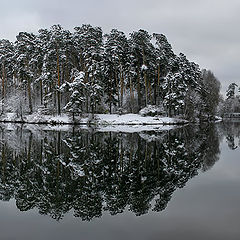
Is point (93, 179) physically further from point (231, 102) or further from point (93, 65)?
point (231, 102)

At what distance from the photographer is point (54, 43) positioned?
37.2 meters

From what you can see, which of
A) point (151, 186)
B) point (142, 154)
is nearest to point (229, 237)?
point (151, 186)

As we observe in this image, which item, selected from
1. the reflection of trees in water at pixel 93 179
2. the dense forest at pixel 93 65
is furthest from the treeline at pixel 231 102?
the reflection of trees in water at pixel 93 179

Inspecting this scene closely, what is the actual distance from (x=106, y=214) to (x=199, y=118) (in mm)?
52942

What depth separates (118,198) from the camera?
659 centimetres

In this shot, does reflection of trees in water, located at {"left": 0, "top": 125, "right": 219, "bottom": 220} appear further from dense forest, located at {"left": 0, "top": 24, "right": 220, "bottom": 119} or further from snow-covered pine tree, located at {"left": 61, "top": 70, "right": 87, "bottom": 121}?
dense forest, located at {"left": 0, "top": 24, "right": 220, "bottom": 119}

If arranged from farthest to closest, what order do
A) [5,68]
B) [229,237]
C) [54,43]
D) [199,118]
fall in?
1. [199,118]
2. [5,68]
3. [54,43]
4. [229,237]

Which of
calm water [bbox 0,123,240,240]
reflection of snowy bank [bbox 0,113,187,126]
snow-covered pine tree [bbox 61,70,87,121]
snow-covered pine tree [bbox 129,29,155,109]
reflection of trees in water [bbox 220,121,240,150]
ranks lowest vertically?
Answer: calm water [bbox 0,123,240,240]

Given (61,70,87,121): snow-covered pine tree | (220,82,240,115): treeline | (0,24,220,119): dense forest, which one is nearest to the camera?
(61,70,87,121): snow-covered pine tree

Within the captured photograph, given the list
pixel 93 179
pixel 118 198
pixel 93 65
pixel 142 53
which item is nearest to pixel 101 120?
pixel 93 65

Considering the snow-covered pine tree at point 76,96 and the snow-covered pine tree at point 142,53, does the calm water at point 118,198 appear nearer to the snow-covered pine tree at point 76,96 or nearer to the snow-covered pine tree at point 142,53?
the snow-covered pine tree at point 76,96

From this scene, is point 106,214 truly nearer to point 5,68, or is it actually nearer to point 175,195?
point 175,195

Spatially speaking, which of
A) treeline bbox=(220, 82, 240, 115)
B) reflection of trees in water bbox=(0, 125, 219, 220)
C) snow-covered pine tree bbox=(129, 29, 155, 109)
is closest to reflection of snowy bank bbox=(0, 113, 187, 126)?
snow-covered pine tree bbox=(129, 29, 155, 109)

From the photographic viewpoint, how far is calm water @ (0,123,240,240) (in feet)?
16.1
